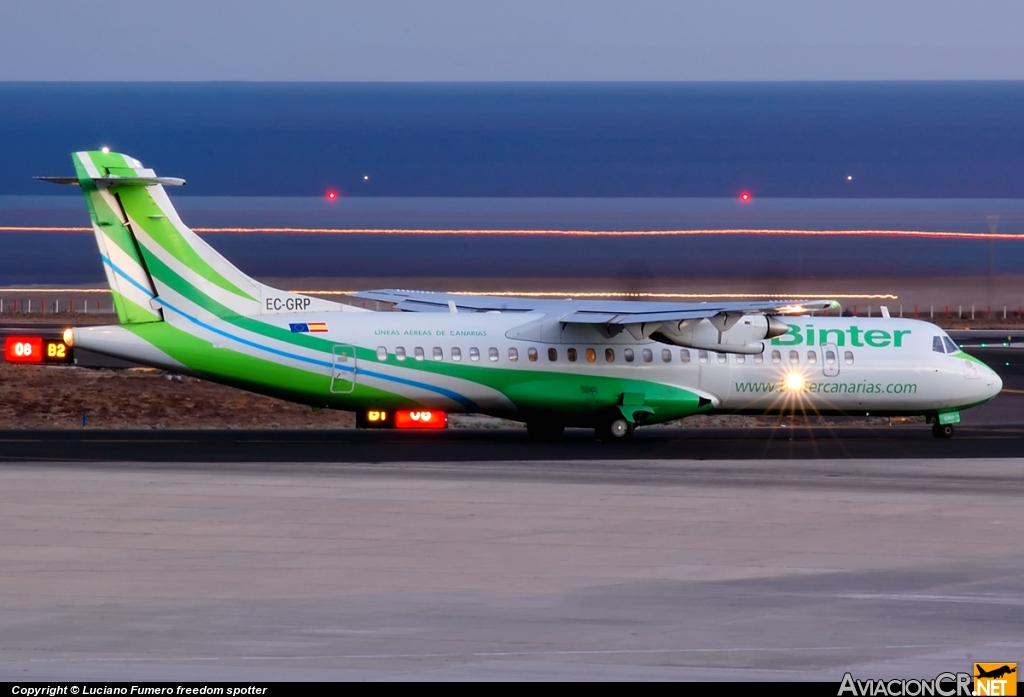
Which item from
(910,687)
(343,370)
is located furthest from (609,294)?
(910,687)

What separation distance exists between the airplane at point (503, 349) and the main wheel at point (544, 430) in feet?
0.11

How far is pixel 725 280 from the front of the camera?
85.4 meters

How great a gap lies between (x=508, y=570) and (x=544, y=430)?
52.2 feet

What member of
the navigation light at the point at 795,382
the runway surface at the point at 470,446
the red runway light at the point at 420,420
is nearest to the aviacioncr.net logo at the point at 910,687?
the runway surface at the point at 470,446

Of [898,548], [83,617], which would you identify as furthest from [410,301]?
[83,617]

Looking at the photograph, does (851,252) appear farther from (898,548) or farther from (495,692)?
(495,692)

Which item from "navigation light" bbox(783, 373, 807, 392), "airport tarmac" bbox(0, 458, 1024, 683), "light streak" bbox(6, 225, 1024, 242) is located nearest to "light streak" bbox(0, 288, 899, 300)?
"navigation light" bbox(783, 373, 807, 392)

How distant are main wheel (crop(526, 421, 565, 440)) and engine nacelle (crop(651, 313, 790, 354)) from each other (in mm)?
3700

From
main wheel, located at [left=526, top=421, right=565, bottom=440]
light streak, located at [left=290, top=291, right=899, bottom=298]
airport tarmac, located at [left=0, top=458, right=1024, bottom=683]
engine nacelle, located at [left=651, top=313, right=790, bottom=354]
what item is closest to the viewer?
airport tarmac, located at [left=0, top=458, right=1024, bottom=683]

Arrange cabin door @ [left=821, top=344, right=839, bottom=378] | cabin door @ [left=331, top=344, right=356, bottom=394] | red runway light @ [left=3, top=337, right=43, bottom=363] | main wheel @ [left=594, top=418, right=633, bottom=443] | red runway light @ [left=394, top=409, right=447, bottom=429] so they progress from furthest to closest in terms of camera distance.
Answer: cabin door @ [left=821, top=344, right=839, bottom=378] → main wheel @ [left=594, top=418, right=633, bottom=443] → red runway light @ [left=394, top=409, right=447, bottom=429] → cabin door @ [left=331, top=344, right=356, bottom=394] → red runway light @ [left=3, top=337, right=43, bottom=363]

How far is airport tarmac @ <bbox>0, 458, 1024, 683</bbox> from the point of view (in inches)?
577

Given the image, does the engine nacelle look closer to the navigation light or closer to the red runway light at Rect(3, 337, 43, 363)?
the navigation light

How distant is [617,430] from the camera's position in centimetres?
3491

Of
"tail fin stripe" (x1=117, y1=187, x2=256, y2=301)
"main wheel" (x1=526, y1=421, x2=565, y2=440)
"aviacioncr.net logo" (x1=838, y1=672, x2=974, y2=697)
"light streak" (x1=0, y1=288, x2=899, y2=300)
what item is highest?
"light streak" (x1=0, y1=288, x2=899, y2=300)
